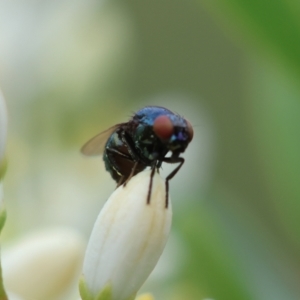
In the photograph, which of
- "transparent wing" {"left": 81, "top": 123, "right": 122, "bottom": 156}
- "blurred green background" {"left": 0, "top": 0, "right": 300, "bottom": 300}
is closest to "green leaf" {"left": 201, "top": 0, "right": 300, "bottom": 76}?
"blurred green background" {"left": 0, "top": 0, "right": 300, "bottom": 300}

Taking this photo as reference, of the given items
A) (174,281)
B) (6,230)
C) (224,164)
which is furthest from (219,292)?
(224,164)

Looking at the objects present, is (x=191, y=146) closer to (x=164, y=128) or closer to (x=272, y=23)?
(x=272, y=23)

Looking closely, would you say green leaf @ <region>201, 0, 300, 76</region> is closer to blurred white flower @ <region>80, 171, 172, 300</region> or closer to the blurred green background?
the blurred green background

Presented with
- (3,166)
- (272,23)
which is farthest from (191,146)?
(3,166)

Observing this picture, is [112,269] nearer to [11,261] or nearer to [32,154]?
[11,261]

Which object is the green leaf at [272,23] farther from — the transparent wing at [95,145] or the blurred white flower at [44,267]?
the blurred white flower at [44,267]

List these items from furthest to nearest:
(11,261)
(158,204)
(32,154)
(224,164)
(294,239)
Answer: (224,164) → (32,154) → (294,239) → (11,261) → (158,204)
